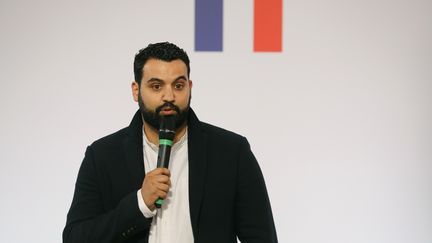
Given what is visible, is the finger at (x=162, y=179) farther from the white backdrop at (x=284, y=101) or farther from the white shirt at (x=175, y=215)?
the white backdrop at (x=284, y=101)

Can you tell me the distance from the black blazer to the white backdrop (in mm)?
A: 1014

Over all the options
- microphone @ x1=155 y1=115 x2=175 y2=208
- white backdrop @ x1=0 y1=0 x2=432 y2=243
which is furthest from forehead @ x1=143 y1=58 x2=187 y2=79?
white backdrop @ x1=0 y1=0 x2=432 y2=243

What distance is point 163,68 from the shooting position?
51.5 inches

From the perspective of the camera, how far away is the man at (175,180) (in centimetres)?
129

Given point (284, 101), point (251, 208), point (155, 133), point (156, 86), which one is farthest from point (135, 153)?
point (284, 101)

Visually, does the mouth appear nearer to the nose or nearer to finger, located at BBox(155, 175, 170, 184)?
the nose

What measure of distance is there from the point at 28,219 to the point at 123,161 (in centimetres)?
131

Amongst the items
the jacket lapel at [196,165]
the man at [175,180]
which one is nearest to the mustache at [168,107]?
the man at [175,180]

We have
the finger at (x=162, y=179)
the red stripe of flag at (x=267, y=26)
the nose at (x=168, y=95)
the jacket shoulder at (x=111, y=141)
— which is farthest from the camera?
the red stripe of flag at (x=267, y=26)

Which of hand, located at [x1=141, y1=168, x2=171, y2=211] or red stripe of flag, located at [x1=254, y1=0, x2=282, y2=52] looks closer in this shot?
hand, located at [x1=141, y1=168, x2=171, y2=211]

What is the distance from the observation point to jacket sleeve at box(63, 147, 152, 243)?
47.8 inches

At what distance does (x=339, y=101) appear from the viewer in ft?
7.84

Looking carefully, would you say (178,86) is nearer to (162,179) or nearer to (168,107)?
(168,107)

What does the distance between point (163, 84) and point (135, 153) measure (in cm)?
20
